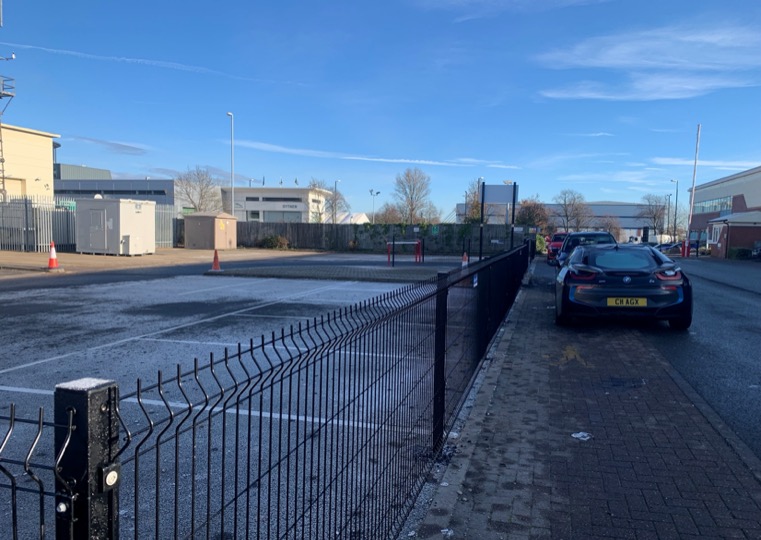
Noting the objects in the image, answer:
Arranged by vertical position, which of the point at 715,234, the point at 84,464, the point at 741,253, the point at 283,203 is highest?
the point at 283,203

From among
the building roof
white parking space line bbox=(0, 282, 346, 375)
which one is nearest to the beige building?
white parking space line bbox=(0, 282, 346, 375)

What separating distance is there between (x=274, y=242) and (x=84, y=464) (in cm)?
4358

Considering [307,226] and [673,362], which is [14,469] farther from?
[307,226]

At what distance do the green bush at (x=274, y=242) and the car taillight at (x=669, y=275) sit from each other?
121ft

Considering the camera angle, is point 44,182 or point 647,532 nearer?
point 647,532

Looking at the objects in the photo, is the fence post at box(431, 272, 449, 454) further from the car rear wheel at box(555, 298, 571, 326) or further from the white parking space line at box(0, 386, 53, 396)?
the car rear wheel at box(555, 298, 571, 326)

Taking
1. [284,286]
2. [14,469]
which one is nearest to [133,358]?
[14,469]

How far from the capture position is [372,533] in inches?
128

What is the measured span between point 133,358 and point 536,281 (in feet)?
49.1

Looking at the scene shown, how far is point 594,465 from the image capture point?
14.7 feet

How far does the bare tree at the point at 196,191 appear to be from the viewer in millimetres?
74688

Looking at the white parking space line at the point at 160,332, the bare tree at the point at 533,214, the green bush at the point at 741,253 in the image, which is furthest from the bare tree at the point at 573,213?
the white parking space line at the point at 160,332

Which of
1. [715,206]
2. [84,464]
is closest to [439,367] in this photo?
[84,464]

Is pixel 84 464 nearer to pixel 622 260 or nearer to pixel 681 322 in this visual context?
pixel 622 260
